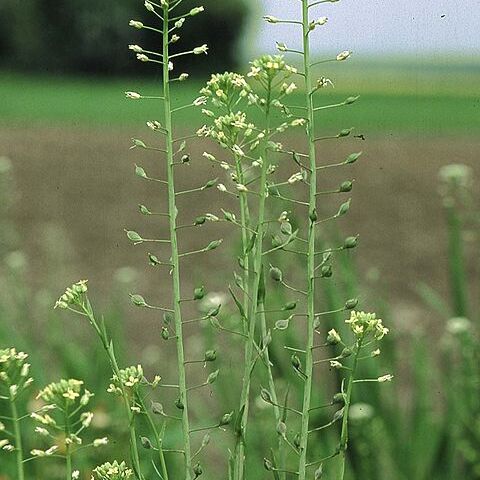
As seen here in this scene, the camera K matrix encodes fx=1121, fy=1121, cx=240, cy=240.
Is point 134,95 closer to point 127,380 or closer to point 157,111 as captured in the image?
point 127,380

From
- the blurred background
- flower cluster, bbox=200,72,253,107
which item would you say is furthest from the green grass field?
flower cluster, bbox=200,72,253,107

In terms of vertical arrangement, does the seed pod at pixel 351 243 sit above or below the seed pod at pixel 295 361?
above

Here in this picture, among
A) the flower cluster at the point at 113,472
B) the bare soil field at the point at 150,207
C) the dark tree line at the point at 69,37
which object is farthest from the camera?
the dark tree line at the point at 69,37

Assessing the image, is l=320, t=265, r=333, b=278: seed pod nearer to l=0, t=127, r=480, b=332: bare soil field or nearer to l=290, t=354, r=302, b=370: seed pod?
l=290, t=354, r=302, b=370: seed pod

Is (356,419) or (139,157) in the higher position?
(356,419)

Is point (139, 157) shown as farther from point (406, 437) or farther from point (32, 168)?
point (406, 437)

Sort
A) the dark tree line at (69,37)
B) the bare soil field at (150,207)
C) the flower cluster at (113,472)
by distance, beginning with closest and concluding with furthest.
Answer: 1. the flower cluster at (113,472)
2. the bare soil field at (150,207)
3. the dark tree line at (69,37)

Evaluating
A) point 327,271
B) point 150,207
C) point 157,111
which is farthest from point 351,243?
point 157,111

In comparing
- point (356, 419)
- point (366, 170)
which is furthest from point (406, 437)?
point (366, 170)

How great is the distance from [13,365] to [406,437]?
1.51m

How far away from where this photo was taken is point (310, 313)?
1.02 metres

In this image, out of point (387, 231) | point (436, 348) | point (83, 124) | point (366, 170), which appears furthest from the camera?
point (83, 124)

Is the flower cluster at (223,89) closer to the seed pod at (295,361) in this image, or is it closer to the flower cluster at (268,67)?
the flower cluster at (268,67)

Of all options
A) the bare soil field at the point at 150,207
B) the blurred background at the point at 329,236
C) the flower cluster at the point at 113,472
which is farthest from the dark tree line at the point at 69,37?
the flower cluster at the point at 113,472
